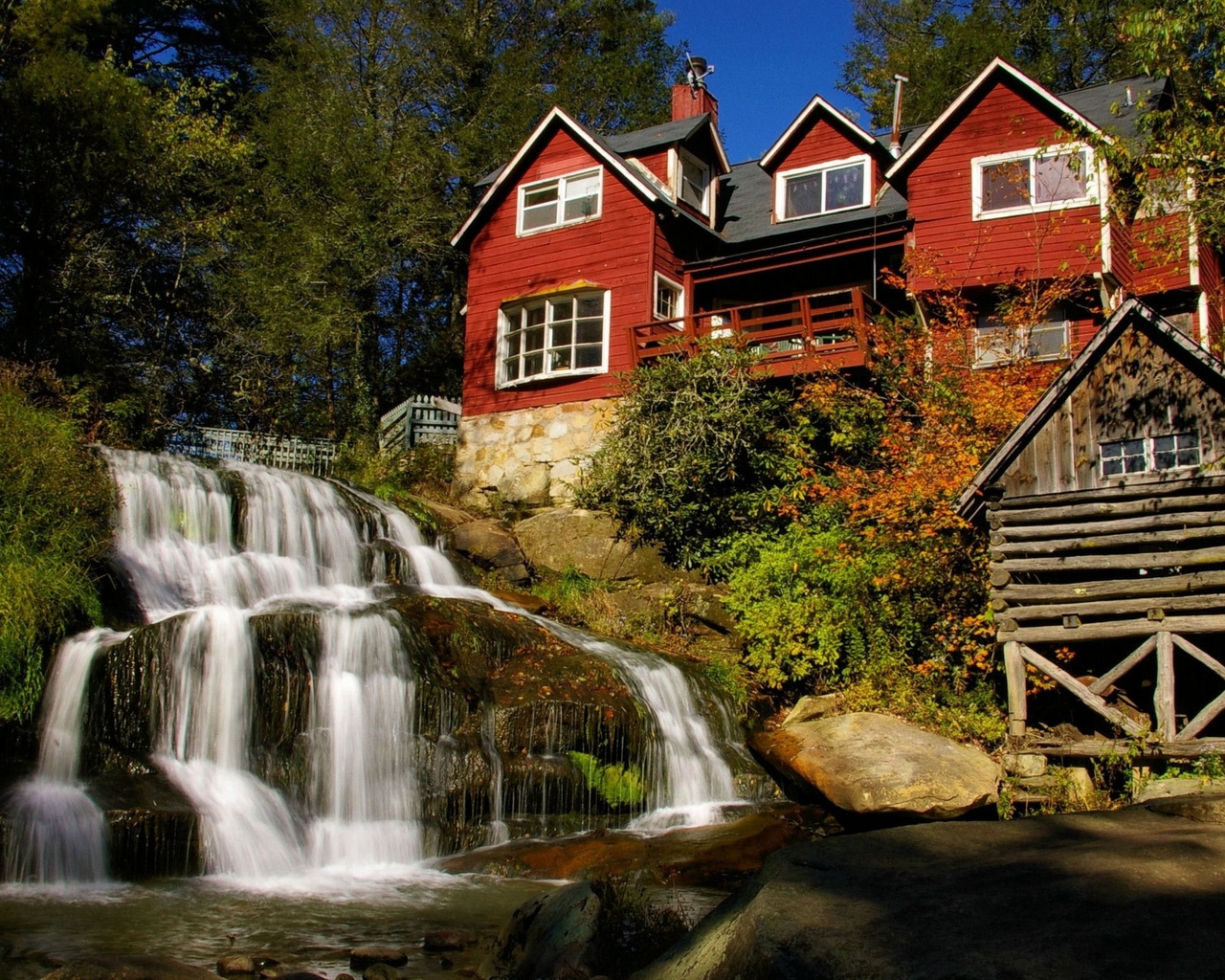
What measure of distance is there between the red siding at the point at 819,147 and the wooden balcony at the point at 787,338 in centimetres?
434

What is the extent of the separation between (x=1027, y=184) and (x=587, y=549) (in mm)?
12365

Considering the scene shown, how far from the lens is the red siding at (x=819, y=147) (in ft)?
87.2

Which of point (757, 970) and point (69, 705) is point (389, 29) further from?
point (757, 970)

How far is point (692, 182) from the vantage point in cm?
2780

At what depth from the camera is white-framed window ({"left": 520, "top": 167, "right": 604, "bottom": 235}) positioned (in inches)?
1038

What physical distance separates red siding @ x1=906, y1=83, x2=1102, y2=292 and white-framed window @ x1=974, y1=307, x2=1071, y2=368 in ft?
3.09

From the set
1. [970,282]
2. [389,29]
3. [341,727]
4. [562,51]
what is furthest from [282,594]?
[562,51]

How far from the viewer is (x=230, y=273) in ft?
96.8

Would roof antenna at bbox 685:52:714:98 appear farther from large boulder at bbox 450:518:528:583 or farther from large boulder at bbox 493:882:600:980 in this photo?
large boulder at bbox 493:882:600:980

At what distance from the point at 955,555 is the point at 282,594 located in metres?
10.4

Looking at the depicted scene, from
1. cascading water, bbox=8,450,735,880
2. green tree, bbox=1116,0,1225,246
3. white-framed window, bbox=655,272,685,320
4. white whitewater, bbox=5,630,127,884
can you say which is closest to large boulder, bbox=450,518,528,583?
cascading water, bbox=8,450,735,880

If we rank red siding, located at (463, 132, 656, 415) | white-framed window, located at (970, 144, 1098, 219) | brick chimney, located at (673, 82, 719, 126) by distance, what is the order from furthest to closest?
brick chimney, located at (673, 82, 719, 126) → red siding, located at (463, 132, 656, 415) → white-framed window, located at (970, 144, 1098, 219)

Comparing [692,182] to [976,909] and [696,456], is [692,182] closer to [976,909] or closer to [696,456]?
[696,456]

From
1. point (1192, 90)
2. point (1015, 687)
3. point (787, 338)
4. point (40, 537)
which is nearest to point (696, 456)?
point (787, 338)
